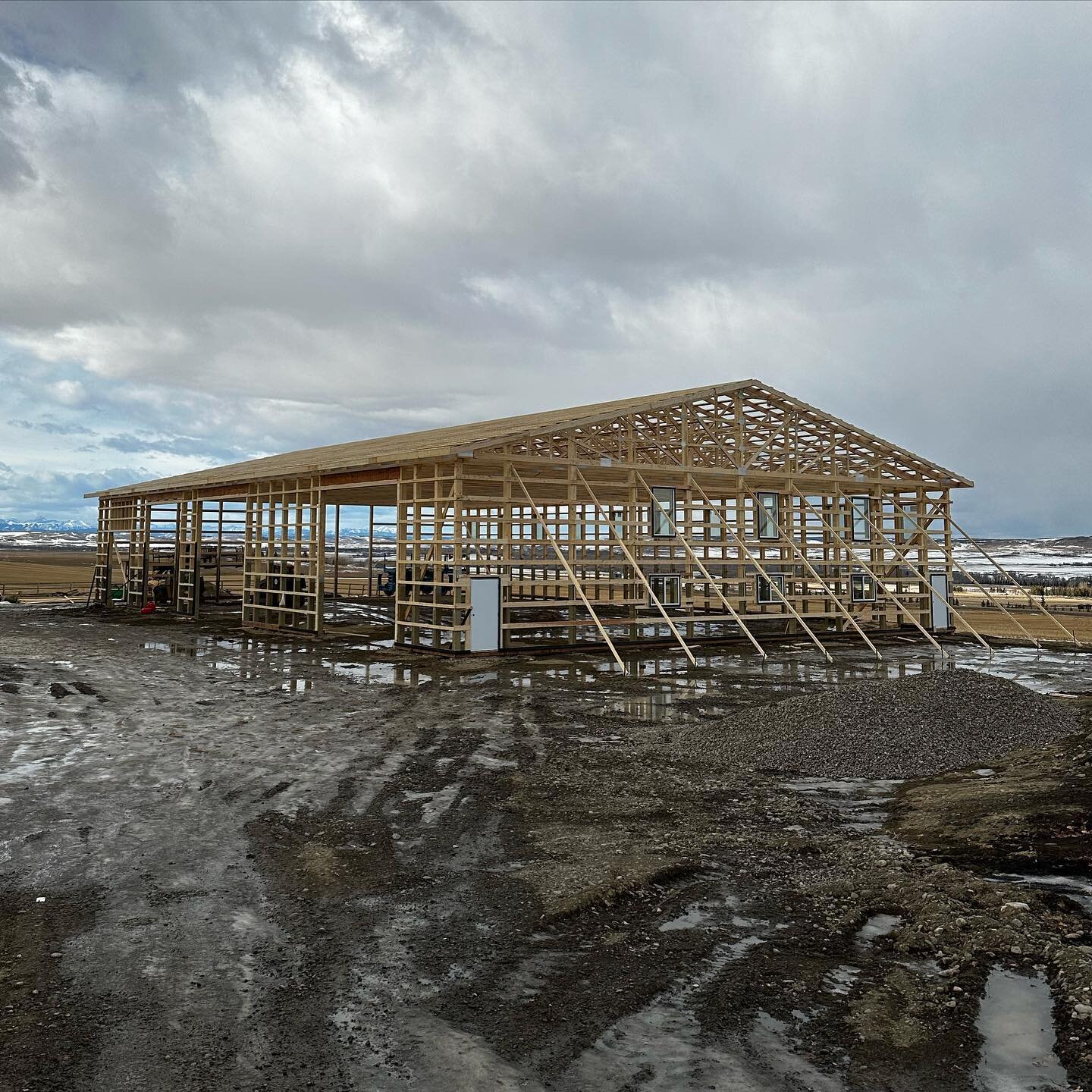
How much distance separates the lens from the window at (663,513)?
21578mm

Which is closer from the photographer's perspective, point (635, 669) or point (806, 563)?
point (635, 669)

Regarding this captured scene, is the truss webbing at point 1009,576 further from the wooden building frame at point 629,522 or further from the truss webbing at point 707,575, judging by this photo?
the truss webbing at point 707,575

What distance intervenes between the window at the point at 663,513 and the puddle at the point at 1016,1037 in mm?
17006

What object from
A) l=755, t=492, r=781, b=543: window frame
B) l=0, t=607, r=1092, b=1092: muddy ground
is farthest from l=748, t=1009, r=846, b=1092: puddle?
l=755, t=492, r=781, b=543: window frame

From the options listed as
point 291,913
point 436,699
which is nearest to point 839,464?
point 436,699

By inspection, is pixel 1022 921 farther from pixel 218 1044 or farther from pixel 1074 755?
pixel 1074 755

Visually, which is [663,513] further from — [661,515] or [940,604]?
[940,604]

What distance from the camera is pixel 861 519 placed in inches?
996

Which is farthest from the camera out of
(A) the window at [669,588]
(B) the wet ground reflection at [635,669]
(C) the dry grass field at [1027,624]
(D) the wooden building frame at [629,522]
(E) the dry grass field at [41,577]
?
(E) the dry grass field at [41,577]

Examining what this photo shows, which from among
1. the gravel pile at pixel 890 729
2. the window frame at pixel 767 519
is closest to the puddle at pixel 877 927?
the gravel pile at pixel 890 729

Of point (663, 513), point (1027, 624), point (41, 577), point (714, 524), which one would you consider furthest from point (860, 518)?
point (41, 577)

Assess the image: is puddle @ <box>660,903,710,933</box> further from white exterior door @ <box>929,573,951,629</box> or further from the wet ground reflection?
white exterior door @ <box>929,573,951,629</box>

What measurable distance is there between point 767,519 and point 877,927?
64.4 ft

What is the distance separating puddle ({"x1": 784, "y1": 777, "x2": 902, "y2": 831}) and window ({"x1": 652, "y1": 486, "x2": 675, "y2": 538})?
1285 centimetres
